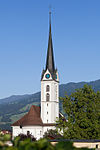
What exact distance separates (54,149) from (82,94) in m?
61.4

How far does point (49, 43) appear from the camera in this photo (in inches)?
4813

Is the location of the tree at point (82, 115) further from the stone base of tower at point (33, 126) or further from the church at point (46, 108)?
the church at point (46, 108)

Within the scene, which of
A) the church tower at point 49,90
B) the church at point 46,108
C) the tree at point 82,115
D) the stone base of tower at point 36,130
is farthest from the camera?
the church tower at point 49,90

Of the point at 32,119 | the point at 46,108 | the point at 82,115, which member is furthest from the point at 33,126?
the point at 82,115

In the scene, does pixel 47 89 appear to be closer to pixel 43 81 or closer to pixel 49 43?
pixel 43 81

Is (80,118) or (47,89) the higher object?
(47,89)

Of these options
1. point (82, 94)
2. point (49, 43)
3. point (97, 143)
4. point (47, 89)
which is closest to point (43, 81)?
point (47, 89)

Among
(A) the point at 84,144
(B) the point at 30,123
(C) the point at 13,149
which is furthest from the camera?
(B) the point at 30,123

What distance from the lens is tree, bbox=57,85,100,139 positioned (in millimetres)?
68438

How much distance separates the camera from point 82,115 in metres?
69.9

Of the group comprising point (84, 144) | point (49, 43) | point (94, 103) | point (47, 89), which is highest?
point (49, 43)

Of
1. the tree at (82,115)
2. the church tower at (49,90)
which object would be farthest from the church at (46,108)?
the tree at (82,115)

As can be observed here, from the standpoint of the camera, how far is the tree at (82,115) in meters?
68.4

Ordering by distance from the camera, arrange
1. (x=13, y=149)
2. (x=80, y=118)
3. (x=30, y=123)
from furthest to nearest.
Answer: (x=30, y=123) → (x=80, y=118) → (x=13, y=149)
